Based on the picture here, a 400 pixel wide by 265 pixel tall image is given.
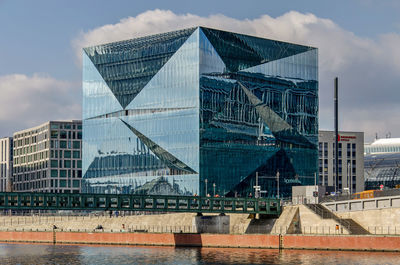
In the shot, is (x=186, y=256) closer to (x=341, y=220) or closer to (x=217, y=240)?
(x=217, y=240)

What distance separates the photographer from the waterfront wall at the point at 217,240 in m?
134

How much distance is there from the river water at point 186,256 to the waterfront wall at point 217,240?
2.71 m

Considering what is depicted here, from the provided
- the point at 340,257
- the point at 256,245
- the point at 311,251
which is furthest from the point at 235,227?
the point at 340,257

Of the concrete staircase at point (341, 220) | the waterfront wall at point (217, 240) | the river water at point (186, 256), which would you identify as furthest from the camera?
the concrete staircase at point (341, 220)

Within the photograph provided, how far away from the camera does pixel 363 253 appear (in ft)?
429

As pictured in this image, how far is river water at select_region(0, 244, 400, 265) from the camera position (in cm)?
12094

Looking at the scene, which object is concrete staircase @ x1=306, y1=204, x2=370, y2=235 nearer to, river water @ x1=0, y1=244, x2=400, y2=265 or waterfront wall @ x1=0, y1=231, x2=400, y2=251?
waterfront wall @ x1=0, y1=231, x2=400, y2=251

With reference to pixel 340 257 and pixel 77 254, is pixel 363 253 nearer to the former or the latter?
pixel 340 257

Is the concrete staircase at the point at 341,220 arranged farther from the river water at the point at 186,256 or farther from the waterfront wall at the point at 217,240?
the river water at the point at 186,256

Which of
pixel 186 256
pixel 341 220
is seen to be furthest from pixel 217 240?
pixel 186 256

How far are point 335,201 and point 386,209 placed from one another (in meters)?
14.6

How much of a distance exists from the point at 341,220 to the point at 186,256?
32.3 metres

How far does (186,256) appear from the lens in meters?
133

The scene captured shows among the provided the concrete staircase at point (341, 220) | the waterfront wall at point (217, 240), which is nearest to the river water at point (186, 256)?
the waterfront wall at point (217, 240)
